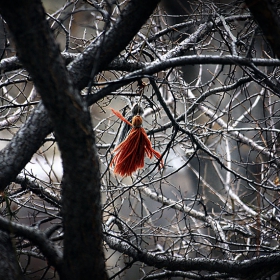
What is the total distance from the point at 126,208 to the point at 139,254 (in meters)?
5.52

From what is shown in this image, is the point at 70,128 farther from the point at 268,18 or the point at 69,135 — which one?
the point at 268,18

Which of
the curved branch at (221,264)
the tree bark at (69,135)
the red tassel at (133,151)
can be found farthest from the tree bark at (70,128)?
the curved branch at (221,264)

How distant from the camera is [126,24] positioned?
2.46 m

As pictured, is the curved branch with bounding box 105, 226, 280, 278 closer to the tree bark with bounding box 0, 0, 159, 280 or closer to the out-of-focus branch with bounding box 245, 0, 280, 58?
the tree bark with bounding box 0, 0, 159, 280

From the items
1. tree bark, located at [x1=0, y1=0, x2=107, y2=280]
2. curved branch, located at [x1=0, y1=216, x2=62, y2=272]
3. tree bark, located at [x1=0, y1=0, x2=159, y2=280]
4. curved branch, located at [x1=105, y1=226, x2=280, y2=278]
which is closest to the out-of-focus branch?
tree bark, located at [x1=0, y1=0, x2=159, y2=280]

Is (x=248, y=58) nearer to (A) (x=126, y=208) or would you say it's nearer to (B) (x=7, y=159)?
(B) (x=7, y=159)

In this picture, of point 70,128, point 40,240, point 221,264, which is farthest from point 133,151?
point 221,264

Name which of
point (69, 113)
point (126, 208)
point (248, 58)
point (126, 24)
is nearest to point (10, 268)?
point (69, 113)

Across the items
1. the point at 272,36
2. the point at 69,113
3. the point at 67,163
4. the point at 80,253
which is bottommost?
the point at 80,253

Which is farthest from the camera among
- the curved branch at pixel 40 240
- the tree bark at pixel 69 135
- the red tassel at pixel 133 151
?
the red tassel at pixel 133 151

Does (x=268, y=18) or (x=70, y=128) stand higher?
(x=268, y=18)

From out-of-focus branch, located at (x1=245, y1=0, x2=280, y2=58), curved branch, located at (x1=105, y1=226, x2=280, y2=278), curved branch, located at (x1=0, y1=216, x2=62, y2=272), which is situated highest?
out-of-focus branch, located at (x1=245, y1=0, x2=280, y2=58)

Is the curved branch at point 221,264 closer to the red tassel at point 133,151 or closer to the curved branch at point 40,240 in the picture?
the red tassel at point 133,151

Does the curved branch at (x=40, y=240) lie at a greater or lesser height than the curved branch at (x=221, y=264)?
greater
